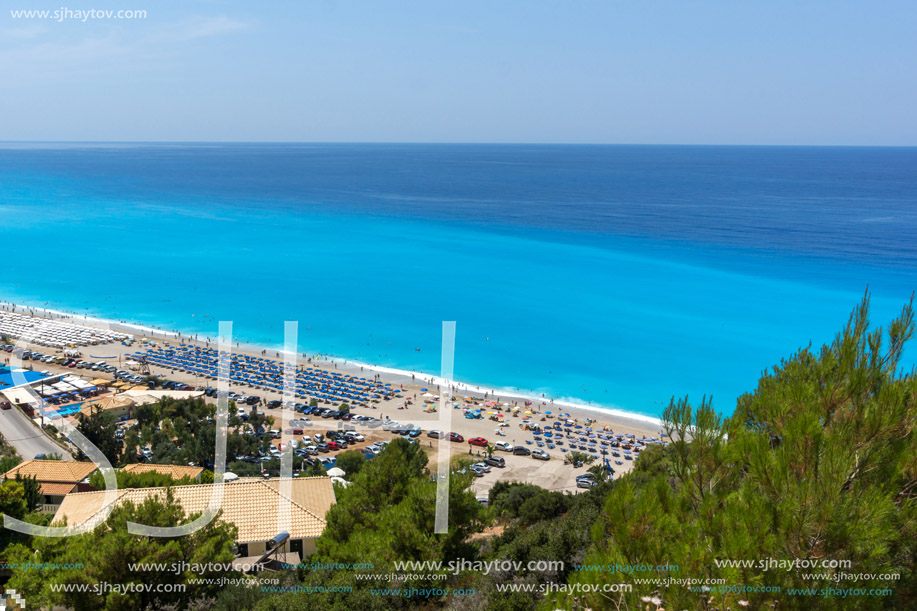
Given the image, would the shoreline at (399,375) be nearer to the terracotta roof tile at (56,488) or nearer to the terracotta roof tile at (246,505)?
the terracotta roof tile at (56,488)

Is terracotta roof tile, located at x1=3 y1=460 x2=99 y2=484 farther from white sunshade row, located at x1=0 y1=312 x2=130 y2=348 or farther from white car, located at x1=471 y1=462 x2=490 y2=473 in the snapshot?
white sunshade row, located at x1=0 y1=312 x2=130 y2=348

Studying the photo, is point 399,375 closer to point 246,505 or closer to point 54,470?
point 54,470

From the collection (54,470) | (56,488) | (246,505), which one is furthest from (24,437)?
(246,505)

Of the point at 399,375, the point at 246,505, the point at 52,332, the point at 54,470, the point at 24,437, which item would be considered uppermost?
the point at 52,332

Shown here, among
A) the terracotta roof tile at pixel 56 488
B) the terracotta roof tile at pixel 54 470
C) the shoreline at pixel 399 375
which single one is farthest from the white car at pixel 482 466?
the terracotta roof tile at pixel 56 488

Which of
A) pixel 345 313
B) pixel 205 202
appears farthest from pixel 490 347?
pixel 205 202

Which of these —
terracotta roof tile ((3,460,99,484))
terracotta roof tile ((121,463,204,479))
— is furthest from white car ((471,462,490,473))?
terracotta roof tile ((3,460,99,484))
